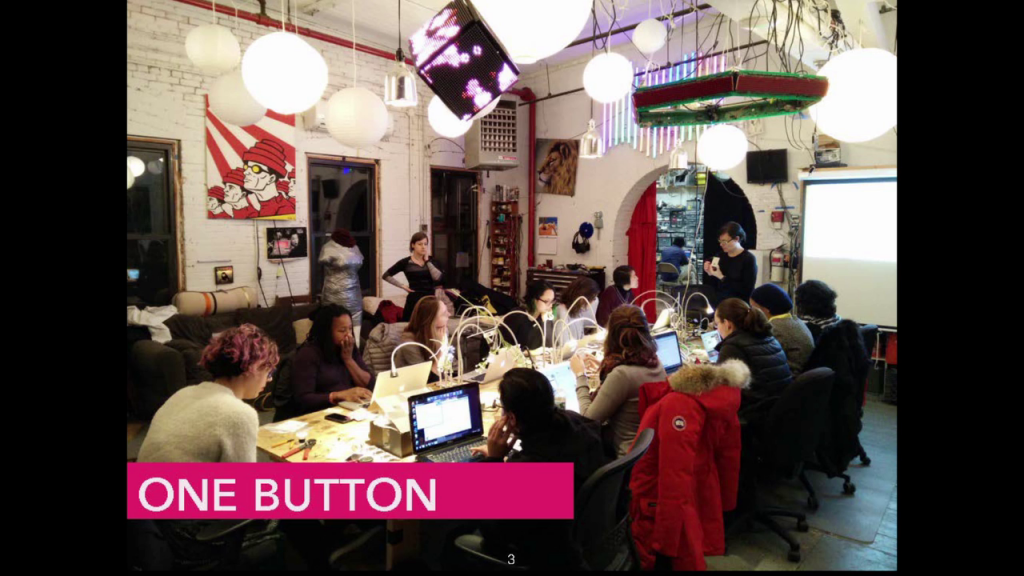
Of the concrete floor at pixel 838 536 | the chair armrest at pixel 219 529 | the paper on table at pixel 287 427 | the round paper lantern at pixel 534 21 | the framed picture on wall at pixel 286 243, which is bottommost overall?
the concrete floor at pixel 838 536

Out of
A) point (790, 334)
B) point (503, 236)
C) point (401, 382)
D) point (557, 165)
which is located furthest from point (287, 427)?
point (557, 165)

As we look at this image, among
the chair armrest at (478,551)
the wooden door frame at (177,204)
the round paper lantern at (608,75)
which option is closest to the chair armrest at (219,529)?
the chair armrest at (478,551)

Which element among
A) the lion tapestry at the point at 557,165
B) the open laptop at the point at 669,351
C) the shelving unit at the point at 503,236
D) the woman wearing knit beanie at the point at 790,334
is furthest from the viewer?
the shelving unit at the point at 503,236

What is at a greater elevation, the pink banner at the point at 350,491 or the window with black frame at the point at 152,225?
the window with black frame at the point at 152,225

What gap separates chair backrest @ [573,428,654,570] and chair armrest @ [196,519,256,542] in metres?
1.19

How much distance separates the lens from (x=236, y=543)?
7.29 feet

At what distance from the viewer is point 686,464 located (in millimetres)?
2576

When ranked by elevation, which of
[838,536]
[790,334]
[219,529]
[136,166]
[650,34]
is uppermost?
[650,34]

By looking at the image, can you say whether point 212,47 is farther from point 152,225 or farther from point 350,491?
point 152,225

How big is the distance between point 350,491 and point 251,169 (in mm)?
4915

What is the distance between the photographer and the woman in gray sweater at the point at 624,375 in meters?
3.04

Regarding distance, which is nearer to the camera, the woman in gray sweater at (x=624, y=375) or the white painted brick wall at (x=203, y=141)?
the woman in gray sweater at (x=624, y=375)

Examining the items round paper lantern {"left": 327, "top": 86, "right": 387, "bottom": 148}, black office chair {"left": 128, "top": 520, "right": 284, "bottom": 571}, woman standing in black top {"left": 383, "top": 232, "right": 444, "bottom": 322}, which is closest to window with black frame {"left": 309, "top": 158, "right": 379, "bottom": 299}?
woman standing in black top {"left": 383, "top": 232, "right": 444, "bottom": 322}

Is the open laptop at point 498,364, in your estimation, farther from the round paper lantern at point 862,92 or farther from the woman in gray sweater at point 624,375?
the round paper lantern at point 862,92
